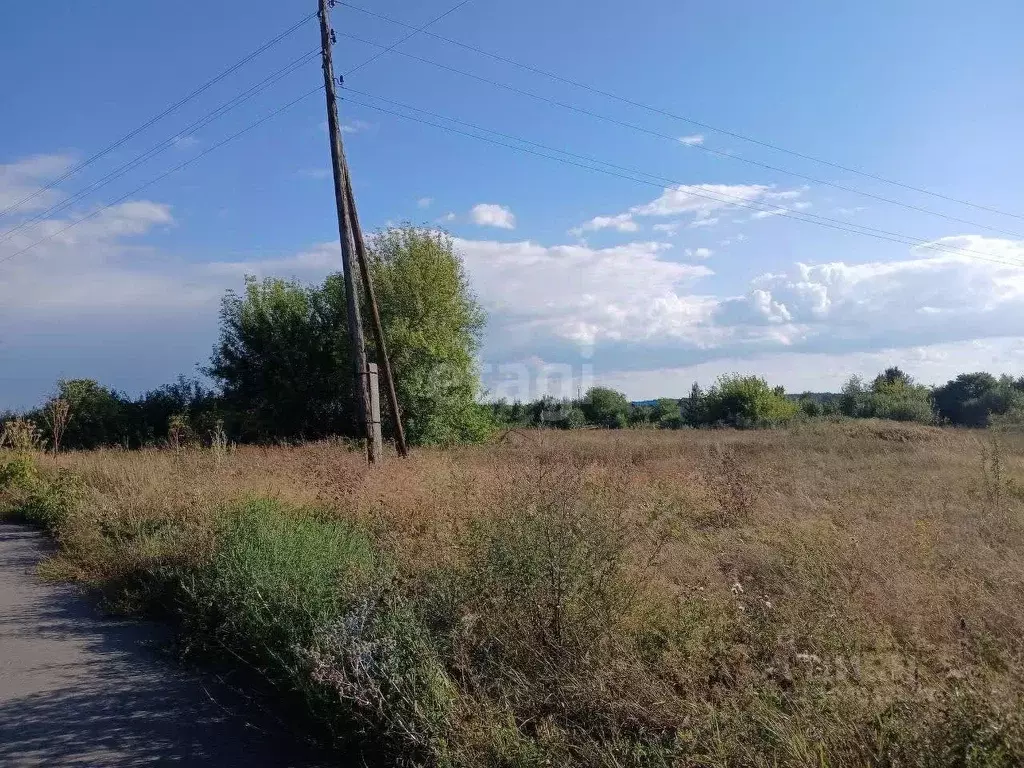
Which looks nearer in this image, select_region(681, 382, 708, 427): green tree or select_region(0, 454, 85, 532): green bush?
select_region(0, 454, 85, 532): green bush

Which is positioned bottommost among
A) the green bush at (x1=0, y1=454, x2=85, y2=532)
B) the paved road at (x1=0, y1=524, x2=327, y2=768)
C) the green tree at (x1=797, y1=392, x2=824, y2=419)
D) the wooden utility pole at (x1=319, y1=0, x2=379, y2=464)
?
the paved road at (x1=0, y1=524, x2=327, y2=768)

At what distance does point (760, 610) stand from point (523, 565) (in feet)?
5.16

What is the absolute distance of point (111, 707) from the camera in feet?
17.0

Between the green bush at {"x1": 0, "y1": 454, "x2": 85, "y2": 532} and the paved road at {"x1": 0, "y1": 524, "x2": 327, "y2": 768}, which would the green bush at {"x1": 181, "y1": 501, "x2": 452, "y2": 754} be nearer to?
the paved road at {"x1": 0, "y1": 524, "x2": 327, "y2": 768}

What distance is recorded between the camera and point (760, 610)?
485cm

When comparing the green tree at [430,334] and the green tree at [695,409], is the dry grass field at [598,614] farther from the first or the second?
the green tree at [695,409]

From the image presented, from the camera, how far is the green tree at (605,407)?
54.1 m

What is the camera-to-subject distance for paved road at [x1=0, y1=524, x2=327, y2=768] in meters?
4.44

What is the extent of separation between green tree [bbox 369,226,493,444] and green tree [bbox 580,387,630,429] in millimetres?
25808

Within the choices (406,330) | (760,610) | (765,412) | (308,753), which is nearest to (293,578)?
(308,753)

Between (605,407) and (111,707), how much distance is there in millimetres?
51264

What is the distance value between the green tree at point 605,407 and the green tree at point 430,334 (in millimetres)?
25808

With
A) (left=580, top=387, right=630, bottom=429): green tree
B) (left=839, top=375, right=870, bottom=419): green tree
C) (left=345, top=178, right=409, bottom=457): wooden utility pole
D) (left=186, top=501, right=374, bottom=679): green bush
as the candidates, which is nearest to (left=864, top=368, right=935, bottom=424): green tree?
(left=839, top=375, right=870, bottom=419): green tree

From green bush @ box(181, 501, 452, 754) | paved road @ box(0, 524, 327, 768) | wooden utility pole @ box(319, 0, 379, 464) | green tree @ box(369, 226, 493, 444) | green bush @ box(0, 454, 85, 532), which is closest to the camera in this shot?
green bush @ box(181, 501, 452, 754)
